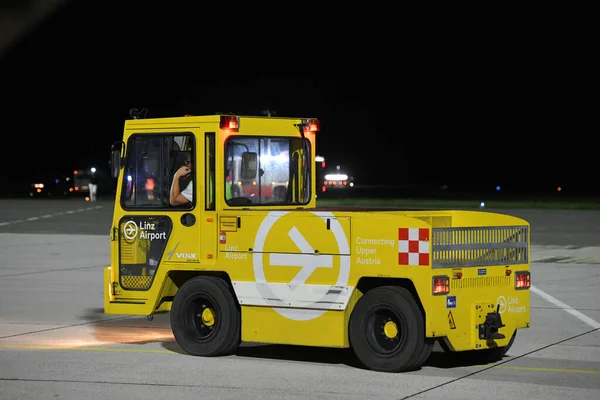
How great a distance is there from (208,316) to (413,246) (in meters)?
2.44

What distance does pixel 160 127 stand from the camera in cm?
1116

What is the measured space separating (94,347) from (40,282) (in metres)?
6.98

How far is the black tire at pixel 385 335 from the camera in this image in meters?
9.48

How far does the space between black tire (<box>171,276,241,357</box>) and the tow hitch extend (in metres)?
2.39

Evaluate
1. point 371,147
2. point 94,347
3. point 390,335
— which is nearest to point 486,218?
point 390,335

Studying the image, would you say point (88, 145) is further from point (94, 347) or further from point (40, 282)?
point (94, 347)

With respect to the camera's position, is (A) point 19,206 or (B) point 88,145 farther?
(B) point 88,145

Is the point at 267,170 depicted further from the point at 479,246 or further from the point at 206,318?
the point at 479,246

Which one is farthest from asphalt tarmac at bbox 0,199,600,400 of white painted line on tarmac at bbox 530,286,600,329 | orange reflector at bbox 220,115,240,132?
orange reflector at bbox 220,115,240,132

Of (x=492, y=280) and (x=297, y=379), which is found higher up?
(x=492, y=280)

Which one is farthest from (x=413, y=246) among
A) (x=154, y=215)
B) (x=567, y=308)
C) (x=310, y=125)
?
(x=567, y=308)

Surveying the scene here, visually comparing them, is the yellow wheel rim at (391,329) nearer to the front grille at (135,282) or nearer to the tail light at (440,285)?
the tail light at (440,285)

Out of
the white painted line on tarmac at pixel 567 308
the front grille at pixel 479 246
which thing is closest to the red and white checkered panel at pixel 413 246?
the front grille at pixel 479 246

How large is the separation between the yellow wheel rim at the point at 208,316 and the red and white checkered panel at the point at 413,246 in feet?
7.26
